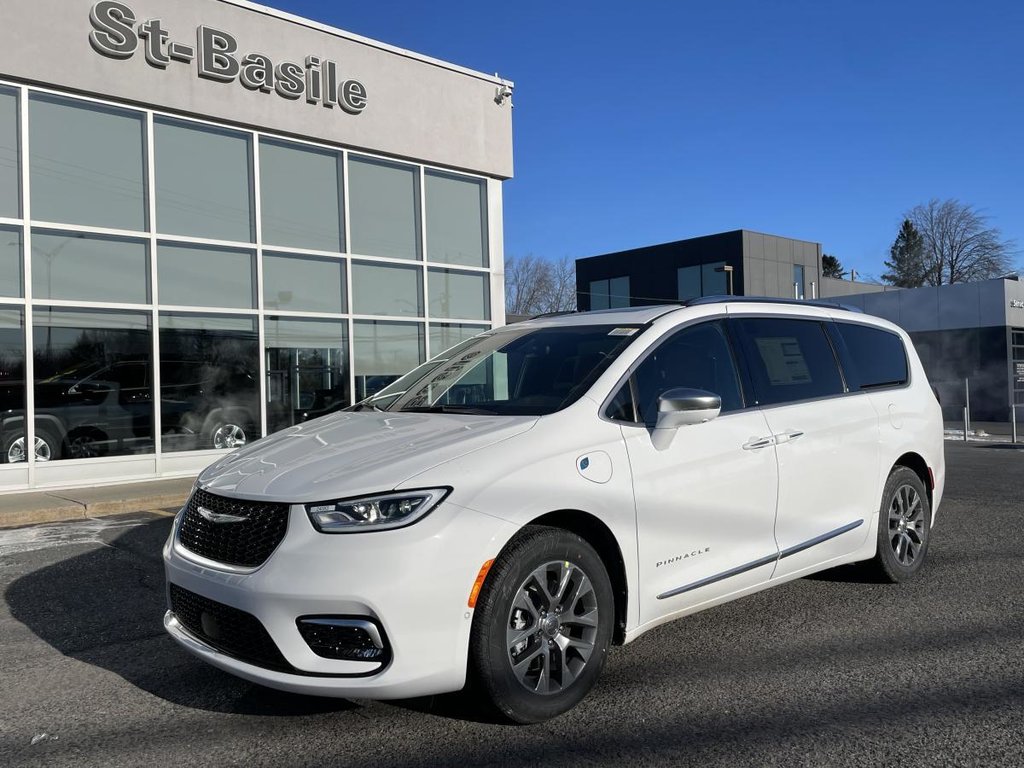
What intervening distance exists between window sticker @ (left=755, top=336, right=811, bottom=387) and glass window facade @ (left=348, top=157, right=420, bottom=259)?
31.7ft

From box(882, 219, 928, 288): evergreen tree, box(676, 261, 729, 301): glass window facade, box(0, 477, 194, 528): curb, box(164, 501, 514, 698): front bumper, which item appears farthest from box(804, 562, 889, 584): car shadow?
box(882, 219, 928, 288): evergreen tree

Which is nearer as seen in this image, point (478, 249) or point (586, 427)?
point (586, 427)

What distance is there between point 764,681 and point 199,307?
999 centimetres

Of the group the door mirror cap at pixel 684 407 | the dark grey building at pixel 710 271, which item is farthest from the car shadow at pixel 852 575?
the dark grey building at pixel 710 271

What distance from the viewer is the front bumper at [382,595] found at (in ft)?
10.1

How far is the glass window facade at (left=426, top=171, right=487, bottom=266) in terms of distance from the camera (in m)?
14.6

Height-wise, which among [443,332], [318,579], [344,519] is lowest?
[318,579]

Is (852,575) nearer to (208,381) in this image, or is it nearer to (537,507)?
(537,507)

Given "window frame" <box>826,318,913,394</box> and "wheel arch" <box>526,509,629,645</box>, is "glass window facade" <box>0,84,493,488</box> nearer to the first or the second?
"window frame" <box>826,318,913,394</box>

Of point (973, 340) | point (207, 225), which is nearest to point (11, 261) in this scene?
point (207, 225)

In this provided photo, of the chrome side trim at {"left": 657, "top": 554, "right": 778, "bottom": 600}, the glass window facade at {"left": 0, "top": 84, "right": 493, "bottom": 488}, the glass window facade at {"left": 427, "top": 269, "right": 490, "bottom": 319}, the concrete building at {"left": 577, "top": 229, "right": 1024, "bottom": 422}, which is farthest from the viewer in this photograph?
the concrete building at {"left": 577, "top": 229, "right": 1024, "bottom": 422}

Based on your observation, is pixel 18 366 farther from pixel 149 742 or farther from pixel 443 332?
pixel 149 742

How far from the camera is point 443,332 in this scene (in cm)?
1460

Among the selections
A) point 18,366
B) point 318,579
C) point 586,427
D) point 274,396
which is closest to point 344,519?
point 318,579
